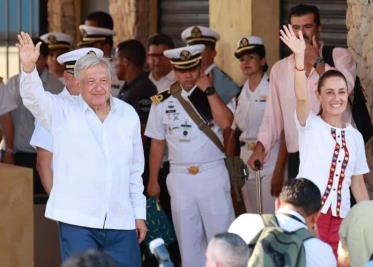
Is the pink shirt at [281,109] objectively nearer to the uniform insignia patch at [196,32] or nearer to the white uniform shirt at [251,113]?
the white uniform shirt at [251,113]

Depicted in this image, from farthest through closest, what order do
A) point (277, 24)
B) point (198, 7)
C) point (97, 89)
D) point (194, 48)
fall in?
point (198, 7) → point (277, 24) → point (194, 48) → point (97, 89)

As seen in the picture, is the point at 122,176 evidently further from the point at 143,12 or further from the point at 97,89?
the point at 143,12

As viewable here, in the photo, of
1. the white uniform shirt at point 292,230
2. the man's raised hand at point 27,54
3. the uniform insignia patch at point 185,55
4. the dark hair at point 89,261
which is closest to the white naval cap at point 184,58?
the uniform insignia patch at point 185,55

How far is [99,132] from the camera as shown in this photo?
23.7 feet

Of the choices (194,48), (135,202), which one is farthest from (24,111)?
(135,202)

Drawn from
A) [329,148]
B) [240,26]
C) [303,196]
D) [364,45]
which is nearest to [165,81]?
[240,26]

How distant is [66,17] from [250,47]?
4455mm

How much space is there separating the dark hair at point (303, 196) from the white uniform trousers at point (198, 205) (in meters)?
2.68

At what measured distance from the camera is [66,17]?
547 inches

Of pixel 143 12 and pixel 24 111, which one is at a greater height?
pixel 143 12

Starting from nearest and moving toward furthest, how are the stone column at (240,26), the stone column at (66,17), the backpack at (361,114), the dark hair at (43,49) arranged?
the backpack at (361,114)
the stone column at (240,26)
the dark hair at (43,49)
the stone column at (66,17)

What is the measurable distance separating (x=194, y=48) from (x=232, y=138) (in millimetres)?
674

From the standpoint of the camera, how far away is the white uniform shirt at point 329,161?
24.8 feet

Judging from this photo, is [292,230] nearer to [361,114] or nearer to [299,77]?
[299,77]
